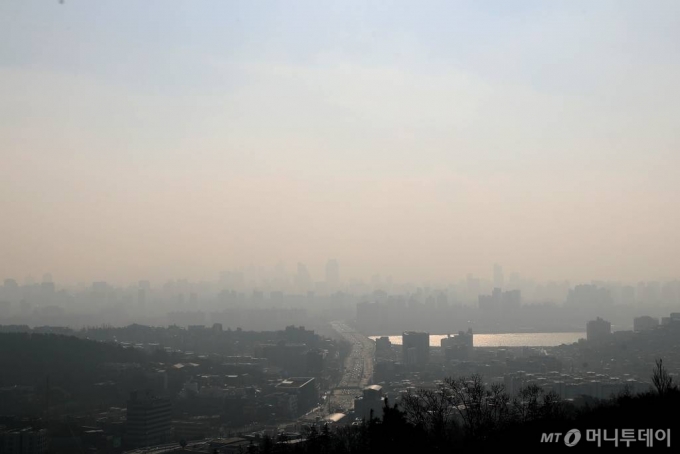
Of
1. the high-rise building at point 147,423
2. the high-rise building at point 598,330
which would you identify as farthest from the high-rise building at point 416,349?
the high-rise building at point 147,423

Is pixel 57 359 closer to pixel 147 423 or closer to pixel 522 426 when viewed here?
pixel 147 423

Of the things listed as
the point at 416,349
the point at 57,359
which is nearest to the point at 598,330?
the point at 416,349

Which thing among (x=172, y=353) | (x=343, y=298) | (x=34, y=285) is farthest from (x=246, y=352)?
(x=34, y=285)

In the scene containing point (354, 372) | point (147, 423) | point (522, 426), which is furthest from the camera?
point (354, 372)

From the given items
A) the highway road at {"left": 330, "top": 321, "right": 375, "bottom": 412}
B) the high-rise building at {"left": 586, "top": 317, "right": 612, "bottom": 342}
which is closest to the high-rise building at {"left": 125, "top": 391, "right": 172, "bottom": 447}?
the highway road at {"left": 330, "top": 321, "right": 375, "bottom": 412}

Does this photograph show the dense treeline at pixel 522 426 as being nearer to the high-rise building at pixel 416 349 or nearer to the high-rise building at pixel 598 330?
the high-rise building at pixel 416 349

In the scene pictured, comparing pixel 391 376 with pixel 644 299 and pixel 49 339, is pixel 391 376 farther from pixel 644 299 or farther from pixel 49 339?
pixel 644 299
